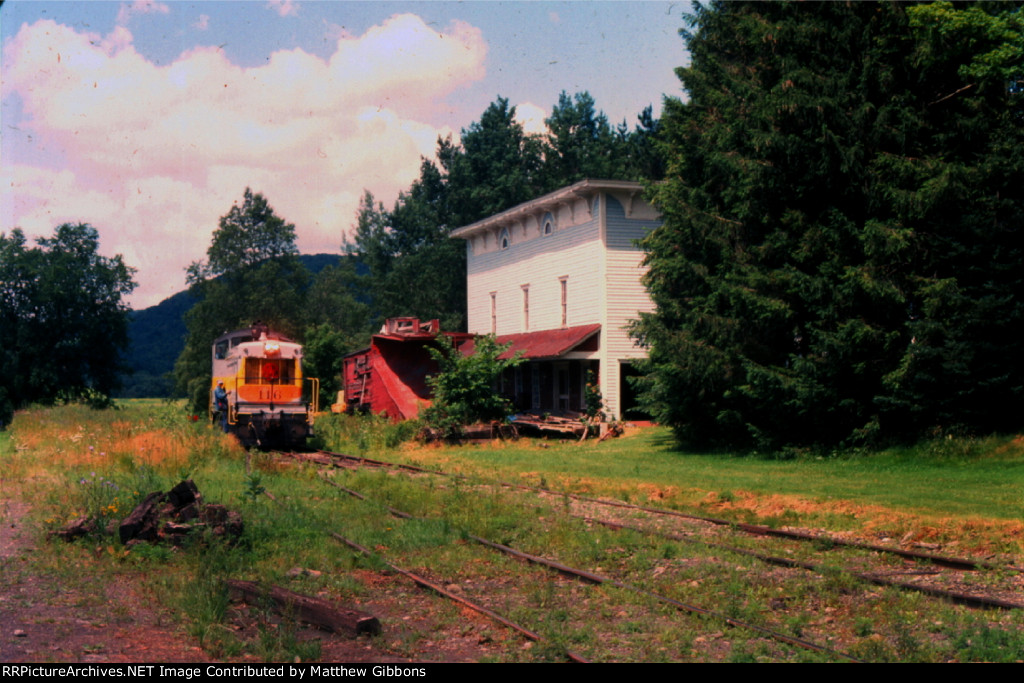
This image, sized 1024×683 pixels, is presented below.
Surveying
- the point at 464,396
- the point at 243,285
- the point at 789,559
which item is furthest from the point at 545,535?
the point at 243,285

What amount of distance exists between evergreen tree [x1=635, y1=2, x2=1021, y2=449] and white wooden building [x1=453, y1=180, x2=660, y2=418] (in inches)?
234

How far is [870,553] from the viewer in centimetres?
1102

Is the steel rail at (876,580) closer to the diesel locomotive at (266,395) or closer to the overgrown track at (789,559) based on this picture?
the overgrown track at (789,559)

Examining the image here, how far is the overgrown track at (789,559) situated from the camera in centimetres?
838

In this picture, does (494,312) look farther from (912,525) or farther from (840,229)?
(912,525)

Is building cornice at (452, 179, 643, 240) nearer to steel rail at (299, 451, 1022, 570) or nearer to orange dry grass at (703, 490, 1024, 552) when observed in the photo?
steel rail at (299, 451, 1022, 570)

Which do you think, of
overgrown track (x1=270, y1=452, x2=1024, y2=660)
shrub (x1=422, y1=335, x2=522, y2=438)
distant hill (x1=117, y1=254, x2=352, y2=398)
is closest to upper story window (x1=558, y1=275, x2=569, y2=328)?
shrub (x1=422, y1=335, x2=522, y2=438)

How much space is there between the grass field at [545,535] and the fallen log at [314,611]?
24cm

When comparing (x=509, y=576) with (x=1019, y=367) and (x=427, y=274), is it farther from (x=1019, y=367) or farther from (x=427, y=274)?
(x=427, y=274)

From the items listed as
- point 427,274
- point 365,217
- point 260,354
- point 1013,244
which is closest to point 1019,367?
point 1013,244

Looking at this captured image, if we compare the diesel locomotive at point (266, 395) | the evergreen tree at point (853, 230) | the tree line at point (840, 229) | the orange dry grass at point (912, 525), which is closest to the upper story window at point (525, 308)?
the tree line at point (840, 229)

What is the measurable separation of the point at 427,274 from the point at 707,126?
41378 millimetres

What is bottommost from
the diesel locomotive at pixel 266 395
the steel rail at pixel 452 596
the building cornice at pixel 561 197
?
the steel rail at pixel 452 596

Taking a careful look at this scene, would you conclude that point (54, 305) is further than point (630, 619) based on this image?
Yes
